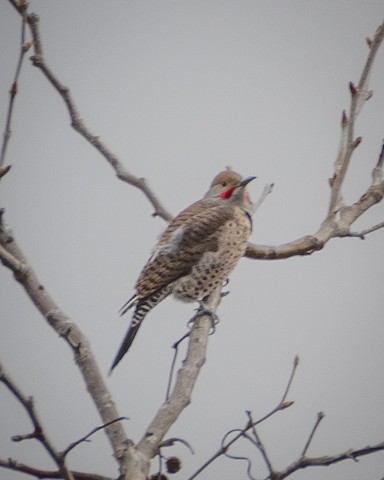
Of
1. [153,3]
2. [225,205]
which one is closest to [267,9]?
[153,3]

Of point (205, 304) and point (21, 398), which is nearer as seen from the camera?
point (21, 398)

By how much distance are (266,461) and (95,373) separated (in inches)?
22.6

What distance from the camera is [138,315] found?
173 inches

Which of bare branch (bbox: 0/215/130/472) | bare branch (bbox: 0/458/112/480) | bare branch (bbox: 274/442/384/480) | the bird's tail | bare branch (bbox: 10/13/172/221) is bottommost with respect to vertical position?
bare branch (bbox: 274/442/384/480)

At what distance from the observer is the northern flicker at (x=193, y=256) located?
4656mm

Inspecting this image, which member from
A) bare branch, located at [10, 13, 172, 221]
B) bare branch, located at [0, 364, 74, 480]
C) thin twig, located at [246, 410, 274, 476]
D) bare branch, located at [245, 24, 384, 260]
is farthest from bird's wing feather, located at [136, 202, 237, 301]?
bare branch, located at [0, 364, 74, 480]

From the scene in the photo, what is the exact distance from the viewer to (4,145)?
2197 millimetres

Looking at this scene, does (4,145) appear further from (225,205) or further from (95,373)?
(225,205)

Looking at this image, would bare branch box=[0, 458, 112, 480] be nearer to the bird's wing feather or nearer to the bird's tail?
the bird's tail

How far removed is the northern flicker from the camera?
466 cm

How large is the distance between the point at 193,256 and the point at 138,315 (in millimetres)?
606

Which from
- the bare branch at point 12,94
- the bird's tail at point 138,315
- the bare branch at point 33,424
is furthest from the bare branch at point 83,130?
the bare branch at point 33,424

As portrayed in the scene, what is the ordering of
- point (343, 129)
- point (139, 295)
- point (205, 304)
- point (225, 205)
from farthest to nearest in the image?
point (225, 205) → point (139, 295) → point (205, 304) → point (343, 129)

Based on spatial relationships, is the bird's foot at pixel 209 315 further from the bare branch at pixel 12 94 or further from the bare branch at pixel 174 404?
the bare branch at pixel 12 94
